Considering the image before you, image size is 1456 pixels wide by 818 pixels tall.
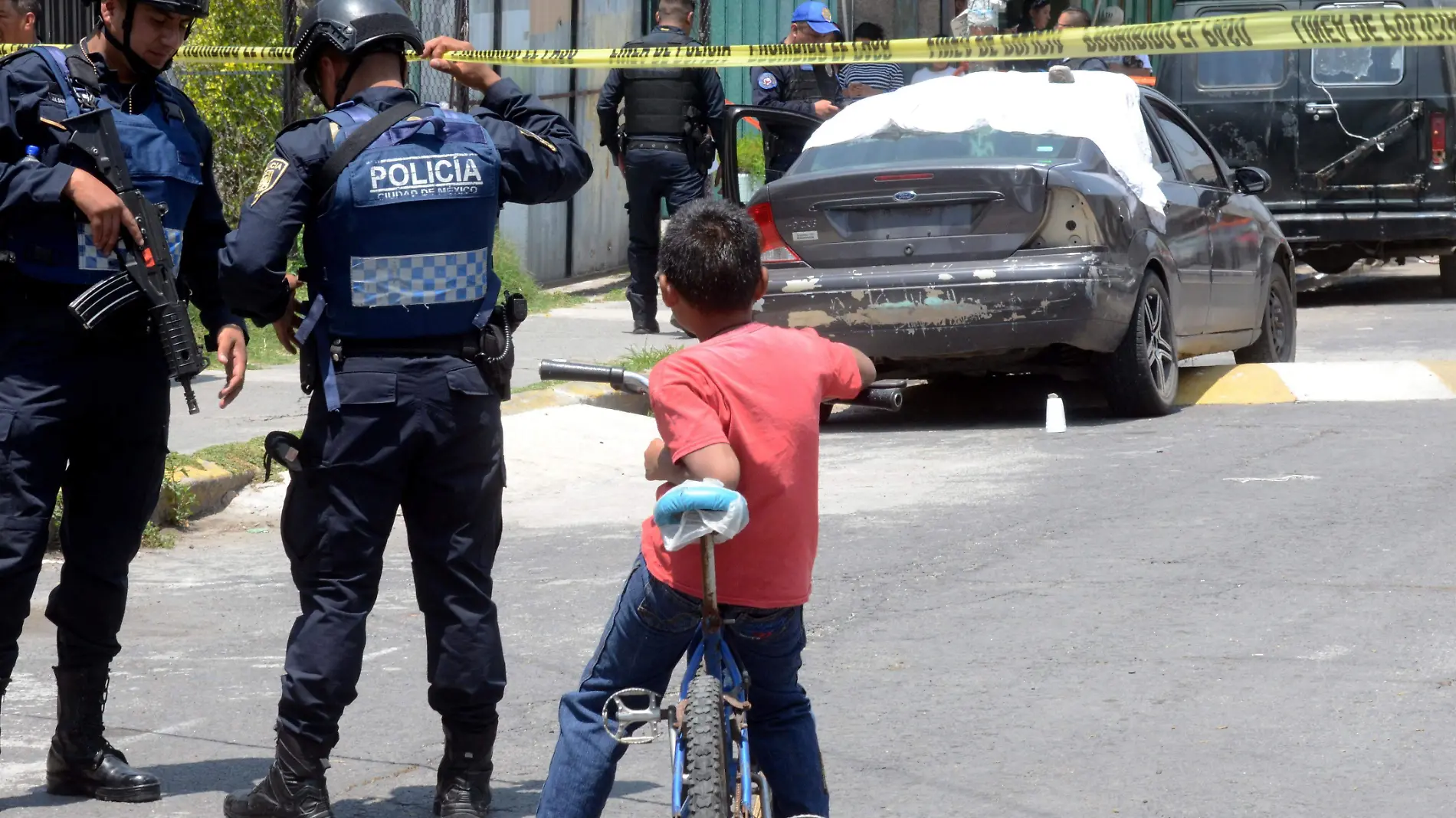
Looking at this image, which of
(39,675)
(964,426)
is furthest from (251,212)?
(964,426)

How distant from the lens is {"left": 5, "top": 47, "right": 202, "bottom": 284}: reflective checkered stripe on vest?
4.32 metres

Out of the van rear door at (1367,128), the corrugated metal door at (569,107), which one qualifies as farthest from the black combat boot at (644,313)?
the van rear door at (1367,128)

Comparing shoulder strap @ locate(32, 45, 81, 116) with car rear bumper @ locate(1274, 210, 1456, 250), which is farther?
car rear bumper @ locate(1274, 210, 1456, 250)

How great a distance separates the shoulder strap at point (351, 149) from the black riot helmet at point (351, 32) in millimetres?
159

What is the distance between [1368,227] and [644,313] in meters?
5.76

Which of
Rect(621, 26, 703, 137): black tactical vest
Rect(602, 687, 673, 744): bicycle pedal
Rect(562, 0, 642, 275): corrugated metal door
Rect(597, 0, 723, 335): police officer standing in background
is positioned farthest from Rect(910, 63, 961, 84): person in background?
Rect(602, 687, 673, 744): bicycle pedal

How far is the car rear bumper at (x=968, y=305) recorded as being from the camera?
8.66 metres

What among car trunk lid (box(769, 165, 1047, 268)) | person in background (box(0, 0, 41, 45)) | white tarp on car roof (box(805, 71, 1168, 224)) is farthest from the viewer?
white tarp on car roof (box(805, 71, 1168, 224))

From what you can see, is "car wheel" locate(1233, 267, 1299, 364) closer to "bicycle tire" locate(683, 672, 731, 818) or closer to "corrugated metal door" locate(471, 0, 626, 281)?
"corrugated metal door" locate(471, 0, 626, 281)

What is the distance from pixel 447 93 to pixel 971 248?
5.78 meters

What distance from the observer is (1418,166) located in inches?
558

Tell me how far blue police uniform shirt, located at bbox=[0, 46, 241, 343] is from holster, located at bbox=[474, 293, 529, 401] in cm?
69

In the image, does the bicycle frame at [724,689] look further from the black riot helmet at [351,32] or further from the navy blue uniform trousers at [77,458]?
the navy blue uniform trousers at [77,458]

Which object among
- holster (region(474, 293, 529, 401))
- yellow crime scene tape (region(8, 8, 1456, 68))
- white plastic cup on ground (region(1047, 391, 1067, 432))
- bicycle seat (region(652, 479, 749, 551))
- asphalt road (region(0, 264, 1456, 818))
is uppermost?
yellow crime scene tape (region(8, 8, 1456, 68))
